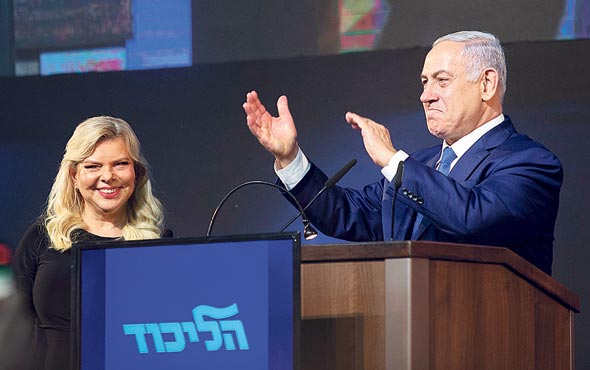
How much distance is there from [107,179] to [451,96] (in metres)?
1.02

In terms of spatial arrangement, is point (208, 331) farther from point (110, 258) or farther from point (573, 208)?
point (573, 208)

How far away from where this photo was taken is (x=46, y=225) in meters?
3.37

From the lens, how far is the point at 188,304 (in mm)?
2309

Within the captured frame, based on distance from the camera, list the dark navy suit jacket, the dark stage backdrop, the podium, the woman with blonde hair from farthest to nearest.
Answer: the dark stage backdrop
the woman with blonde hair
the dark navy suit jacket
the podium

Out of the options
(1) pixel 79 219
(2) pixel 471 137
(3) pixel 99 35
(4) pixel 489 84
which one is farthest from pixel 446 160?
(3) pixel 99 35

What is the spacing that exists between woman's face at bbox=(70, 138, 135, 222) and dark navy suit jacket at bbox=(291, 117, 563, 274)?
1.73 feet

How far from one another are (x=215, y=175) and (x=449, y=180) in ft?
6.59

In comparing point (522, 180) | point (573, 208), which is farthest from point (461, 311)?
point (573, 208)

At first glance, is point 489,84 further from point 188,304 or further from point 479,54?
point 188,304

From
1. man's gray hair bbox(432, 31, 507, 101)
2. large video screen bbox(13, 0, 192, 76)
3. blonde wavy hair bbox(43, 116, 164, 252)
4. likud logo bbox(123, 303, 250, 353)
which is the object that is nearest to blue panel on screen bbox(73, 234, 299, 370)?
likud logo bbox(123, 303, 250, 353)

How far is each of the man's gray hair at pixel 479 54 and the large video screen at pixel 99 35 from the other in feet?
5.44

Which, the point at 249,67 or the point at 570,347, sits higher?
the point at 249,67

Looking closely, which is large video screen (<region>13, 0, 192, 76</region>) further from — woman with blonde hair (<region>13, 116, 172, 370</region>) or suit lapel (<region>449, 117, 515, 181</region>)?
suit lapel (<region>449, 117, 515, 181</region>)

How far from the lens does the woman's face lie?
10.9 feet
